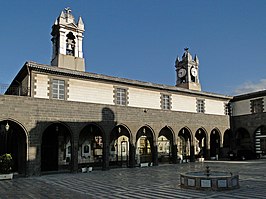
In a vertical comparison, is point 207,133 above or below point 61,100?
below

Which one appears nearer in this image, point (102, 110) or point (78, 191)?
point (78, 191)

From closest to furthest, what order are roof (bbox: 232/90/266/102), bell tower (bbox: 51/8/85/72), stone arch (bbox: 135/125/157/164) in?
bell tower (bbox: 51/8/85/72) → stone arch (bbox: 135/125/157/164) → roof (bbox: 232/90/266/102)

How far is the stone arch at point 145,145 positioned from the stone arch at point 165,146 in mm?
1232

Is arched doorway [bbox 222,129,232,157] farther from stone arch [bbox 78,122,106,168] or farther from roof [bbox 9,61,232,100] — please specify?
stone arch [bbox 78,122,106,168]

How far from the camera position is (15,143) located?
62.0ft

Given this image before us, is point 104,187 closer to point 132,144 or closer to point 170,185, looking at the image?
point 170,185

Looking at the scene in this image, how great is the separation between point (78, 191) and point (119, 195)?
1784 mm

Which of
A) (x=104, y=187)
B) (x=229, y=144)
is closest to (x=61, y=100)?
(x=104, y=187)

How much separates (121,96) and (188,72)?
11.1 m

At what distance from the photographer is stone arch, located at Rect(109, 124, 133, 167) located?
66.2 feet

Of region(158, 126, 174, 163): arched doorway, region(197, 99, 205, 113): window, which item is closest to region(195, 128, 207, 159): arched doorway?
region(197, 99, 205, 113): window

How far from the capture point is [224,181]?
9523 mm

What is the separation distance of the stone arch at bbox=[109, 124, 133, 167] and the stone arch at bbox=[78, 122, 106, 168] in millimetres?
914

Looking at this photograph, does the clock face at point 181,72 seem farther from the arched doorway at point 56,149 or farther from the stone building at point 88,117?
the arched doorway at point 56,149
